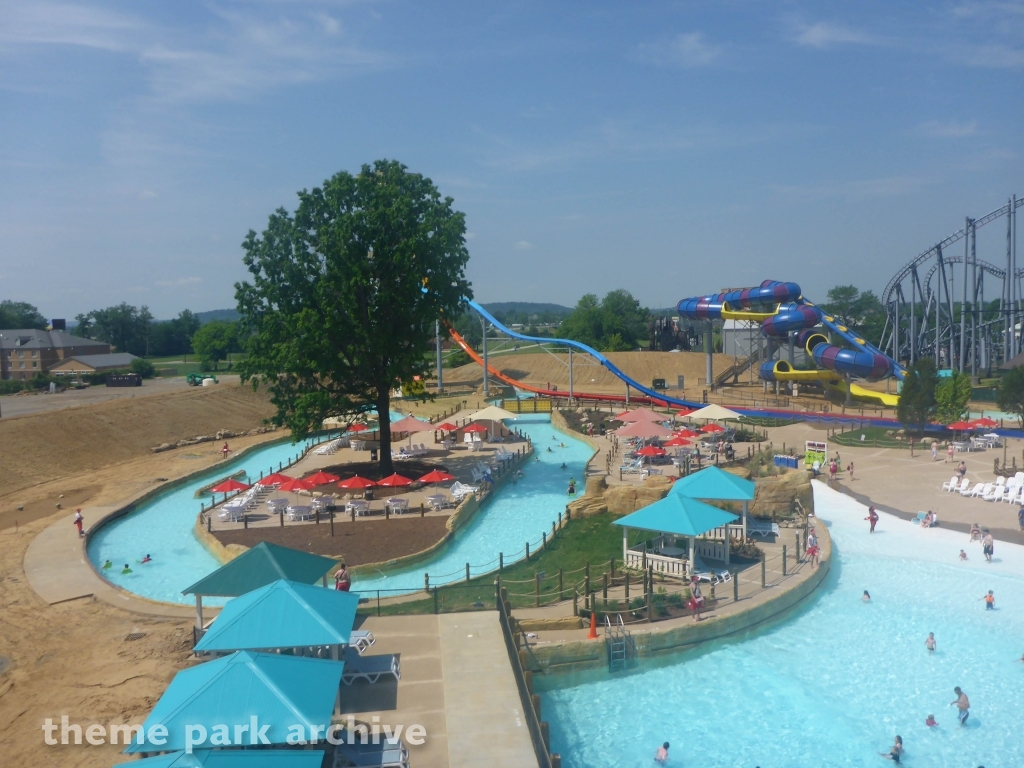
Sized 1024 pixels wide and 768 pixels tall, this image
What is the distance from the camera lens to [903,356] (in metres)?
70.6

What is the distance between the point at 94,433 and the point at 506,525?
28536mm

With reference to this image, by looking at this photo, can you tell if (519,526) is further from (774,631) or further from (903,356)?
(903,356)

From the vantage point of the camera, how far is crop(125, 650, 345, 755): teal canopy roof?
28.1 ft

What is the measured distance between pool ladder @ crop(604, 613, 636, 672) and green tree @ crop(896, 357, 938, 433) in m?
25.5

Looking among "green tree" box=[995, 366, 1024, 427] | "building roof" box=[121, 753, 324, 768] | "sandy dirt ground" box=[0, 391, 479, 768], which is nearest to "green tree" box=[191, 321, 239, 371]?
"sandy dirt ground" box=[0, 391, 479, 768]

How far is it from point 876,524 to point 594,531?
27.2ft

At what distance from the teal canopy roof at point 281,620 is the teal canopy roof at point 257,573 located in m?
1.48

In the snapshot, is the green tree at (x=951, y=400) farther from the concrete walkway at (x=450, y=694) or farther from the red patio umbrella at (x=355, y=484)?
the concrete walkway at (x=450, y=694)

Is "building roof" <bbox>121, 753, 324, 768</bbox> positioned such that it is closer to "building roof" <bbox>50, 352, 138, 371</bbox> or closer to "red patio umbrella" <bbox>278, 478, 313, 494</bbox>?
"red patio umbrella" <bbox>278, 478, 313, 494</bbox>

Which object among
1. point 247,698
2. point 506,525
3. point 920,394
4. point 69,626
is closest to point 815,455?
point 920,394

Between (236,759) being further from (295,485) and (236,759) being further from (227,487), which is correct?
(227,487)

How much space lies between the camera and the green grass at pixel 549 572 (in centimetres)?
1503

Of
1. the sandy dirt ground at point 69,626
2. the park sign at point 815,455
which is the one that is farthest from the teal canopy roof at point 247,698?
the park sign at point 815,455

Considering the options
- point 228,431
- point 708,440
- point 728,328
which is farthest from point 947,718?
point 728,328
